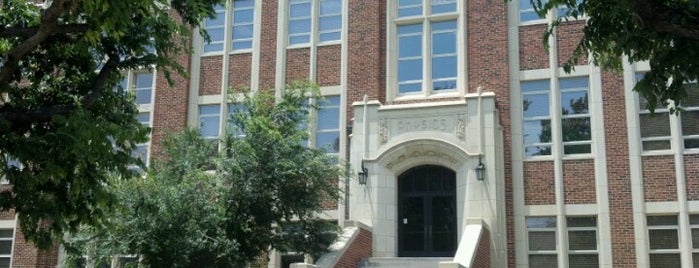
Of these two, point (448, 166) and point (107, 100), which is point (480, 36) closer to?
point (448, 166)

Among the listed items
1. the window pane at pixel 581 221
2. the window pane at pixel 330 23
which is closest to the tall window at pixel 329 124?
the window pane at pixel 330 23

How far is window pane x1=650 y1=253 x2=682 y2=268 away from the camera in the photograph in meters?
18.1

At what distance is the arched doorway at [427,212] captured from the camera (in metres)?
19.4

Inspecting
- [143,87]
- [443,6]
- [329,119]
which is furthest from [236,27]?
[443,6]

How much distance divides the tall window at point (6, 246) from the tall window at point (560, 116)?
606 inches

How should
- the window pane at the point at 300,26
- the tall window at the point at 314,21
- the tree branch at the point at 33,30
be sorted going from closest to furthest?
the tree branch at the point at 33,30, the tall window at the point at 314,21, the window pane at the point at 300,26

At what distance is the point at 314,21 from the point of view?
2214 cm

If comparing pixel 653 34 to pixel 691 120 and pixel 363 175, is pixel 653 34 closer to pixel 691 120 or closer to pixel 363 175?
pixel 691 120

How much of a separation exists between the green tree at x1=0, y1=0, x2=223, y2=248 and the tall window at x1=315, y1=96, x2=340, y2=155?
986 centimetres

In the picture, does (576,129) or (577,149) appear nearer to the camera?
(577,149)

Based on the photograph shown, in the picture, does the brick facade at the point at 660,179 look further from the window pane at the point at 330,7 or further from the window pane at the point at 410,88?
the window pane at the point at 330,7

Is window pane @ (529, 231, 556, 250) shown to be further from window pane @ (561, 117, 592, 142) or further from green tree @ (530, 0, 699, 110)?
green tree @ (530, 0, 699, 110)

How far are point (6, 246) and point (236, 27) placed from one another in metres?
9.59

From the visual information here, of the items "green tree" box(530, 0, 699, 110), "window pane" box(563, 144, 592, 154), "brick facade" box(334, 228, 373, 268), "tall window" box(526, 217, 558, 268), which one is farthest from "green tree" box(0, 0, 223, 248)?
"window pane" box(563, 144, 592, 154)
